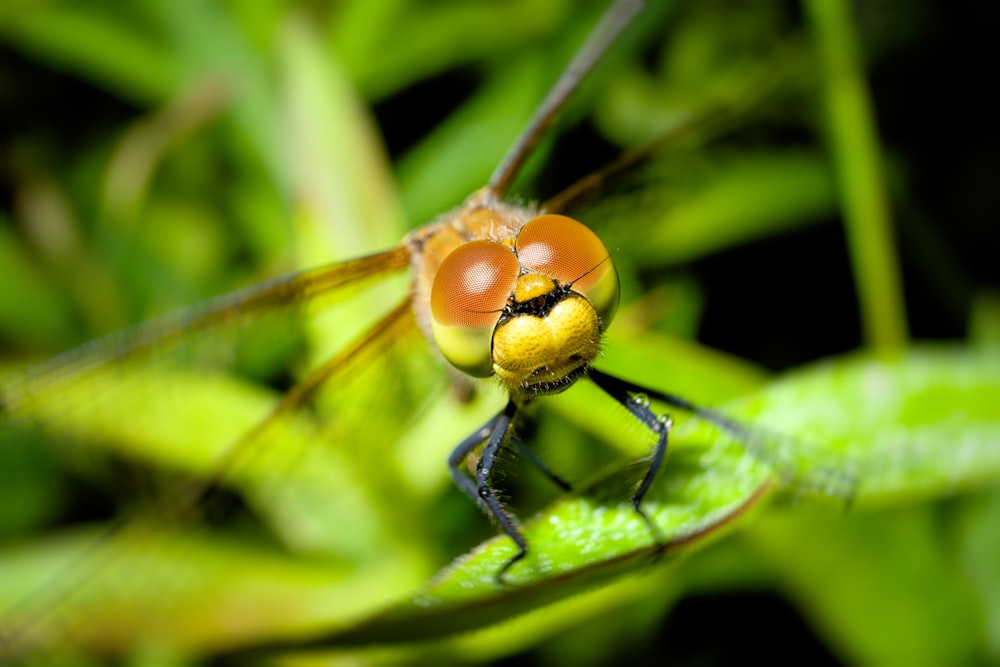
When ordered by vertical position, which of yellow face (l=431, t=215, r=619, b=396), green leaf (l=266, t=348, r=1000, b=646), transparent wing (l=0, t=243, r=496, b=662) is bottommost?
green leaf (l=266, t=348, r=1000, b=646)

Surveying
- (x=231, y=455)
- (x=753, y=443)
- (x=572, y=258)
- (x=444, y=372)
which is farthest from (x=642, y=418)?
(x=231, y=455)

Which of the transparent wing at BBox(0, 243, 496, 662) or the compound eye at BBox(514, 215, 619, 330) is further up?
the transparent wing at BBox(0, 243, 496, 662)

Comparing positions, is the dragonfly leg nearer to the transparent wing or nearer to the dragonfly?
the dragonfly

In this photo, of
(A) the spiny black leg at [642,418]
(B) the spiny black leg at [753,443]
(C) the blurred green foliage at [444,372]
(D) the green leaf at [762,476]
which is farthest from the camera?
(C) the blurred green foliage at [444,372]

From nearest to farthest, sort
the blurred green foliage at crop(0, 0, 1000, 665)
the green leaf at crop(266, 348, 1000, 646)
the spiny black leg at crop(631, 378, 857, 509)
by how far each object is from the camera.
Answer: the green leaf at crop(266, 348, 1000, 646), the spiny black leg at crop(631, 378, 857, 509), the blurred green foliage at crop(0, 0, 1000, 665)

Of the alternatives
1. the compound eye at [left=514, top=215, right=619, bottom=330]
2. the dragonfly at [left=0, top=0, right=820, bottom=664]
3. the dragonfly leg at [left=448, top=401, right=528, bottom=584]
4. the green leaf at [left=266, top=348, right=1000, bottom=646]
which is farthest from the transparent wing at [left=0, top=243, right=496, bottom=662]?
the green leaf at [left=266, top=348, right=1000, bottom=646]

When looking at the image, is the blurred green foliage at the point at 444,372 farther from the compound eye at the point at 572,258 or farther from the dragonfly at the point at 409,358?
the compound eye at the point at 572,258

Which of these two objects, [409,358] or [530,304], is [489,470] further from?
[409,358]

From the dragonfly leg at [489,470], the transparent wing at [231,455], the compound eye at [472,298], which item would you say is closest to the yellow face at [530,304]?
the compound eye at [472,298]
